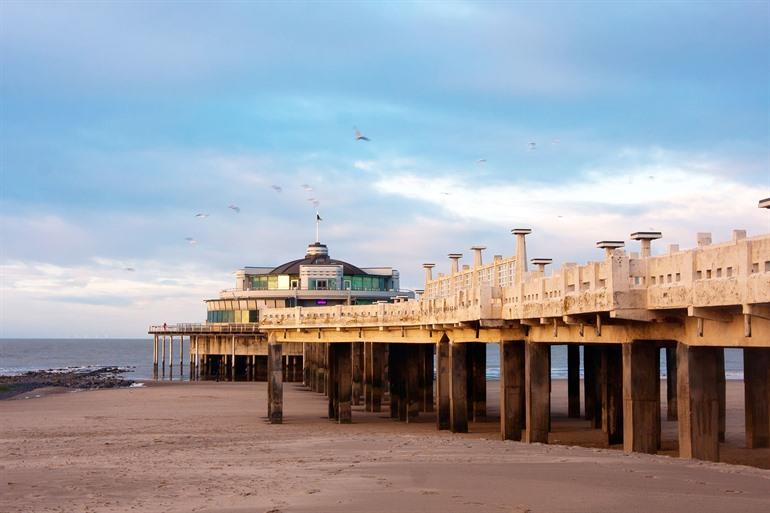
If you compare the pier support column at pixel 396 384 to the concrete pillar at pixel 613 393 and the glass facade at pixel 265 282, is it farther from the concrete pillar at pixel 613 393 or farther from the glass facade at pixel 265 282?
the glass facade at pixel 265 282

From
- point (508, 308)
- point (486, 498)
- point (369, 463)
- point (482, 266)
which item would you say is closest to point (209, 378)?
point (482, 266)

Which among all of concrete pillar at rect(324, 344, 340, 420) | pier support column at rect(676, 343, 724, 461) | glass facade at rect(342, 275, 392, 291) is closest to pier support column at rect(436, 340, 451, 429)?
concrete pillar at rect(324, 344, 340, 420)

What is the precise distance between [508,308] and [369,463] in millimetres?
8656

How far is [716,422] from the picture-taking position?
20266 millimetres

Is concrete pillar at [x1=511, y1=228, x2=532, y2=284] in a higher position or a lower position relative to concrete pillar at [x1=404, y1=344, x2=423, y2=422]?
higher

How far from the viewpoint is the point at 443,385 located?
36.1m

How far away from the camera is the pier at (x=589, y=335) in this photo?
1897 cm

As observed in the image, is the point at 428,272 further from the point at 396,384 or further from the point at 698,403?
the point at 698,403

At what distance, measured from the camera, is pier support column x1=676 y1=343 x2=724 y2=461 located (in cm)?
2003

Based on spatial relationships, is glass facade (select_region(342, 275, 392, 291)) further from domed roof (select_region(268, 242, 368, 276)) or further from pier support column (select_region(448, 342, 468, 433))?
pier support column (select_region(448, 342, 468, 433))

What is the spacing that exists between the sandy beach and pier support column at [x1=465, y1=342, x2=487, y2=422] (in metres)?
9.70

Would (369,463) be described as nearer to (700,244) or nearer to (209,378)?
(700,244)

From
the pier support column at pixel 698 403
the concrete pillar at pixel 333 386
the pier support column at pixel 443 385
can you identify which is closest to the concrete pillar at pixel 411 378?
the concrete pillar at pixel 333 386

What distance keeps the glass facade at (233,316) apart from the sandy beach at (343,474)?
197ft
